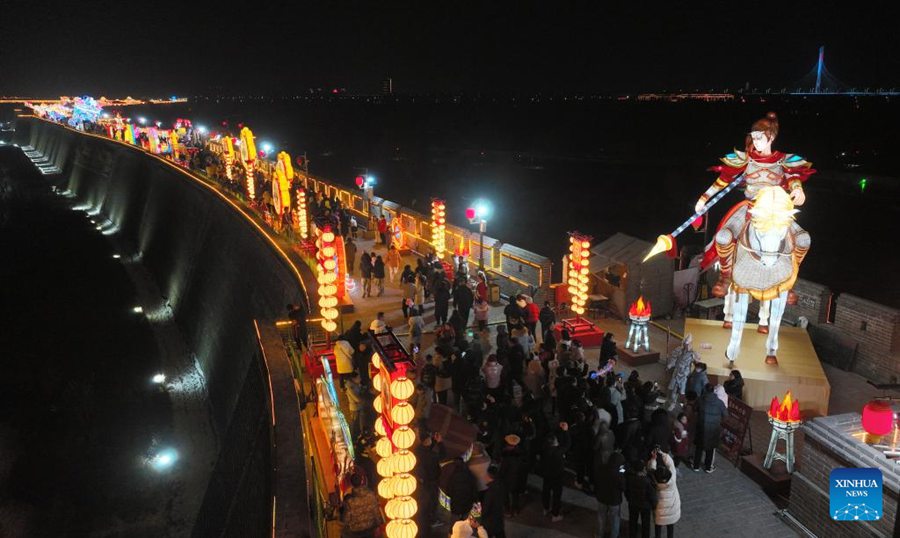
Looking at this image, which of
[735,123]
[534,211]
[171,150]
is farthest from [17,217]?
[735,123]

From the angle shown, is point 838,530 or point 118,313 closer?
point 838,530

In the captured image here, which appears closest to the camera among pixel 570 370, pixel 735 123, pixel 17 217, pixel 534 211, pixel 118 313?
pixel 570 370

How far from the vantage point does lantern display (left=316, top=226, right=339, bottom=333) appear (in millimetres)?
16109

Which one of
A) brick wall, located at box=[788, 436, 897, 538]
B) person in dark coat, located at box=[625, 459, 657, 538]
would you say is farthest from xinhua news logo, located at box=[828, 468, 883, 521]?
person in dark coat, located at box=[625, 459, 657, 538]

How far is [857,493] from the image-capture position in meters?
7.07

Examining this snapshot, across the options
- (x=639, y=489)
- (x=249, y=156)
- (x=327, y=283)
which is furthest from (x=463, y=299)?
(x=249, y=156)

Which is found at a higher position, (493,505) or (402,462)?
(402,462)

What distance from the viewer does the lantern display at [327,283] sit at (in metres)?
16.1

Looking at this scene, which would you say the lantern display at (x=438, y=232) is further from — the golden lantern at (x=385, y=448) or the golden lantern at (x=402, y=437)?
the golden lantern at (x=402, y=437)

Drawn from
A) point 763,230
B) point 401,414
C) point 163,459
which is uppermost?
point 763,230

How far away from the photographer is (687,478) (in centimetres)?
1068

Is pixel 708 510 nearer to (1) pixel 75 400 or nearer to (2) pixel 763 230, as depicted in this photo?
(2) pixel 763 230

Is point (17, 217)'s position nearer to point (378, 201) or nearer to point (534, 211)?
point (378, 201)

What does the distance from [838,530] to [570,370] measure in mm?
4587
